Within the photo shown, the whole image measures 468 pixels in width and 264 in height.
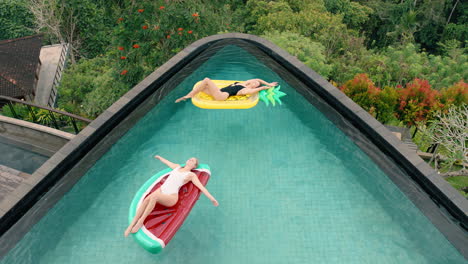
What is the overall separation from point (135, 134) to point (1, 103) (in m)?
14.0

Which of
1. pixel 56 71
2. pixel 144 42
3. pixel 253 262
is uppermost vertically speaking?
pixel 144 42

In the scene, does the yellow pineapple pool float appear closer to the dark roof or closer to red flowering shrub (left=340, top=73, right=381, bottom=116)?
red flowering shrub (left=340, top=73, right=381, bottom=116)

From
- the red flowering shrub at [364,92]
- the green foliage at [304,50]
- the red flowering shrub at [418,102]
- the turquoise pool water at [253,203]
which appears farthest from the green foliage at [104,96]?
the red flowering shrub at [418,102]

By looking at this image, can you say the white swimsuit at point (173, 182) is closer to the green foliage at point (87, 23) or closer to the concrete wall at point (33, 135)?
the concrete wall at point (33, 135)

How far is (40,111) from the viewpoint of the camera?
33.8 ft

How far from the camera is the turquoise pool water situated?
532cm

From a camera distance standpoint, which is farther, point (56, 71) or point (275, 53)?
point (56, 71)

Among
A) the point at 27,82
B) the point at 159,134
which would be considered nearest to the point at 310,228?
the point at 159,134

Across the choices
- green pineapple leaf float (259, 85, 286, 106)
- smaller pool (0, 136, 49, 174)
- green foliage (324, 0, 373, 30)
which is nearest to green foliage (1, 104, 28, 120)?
smaller pool (0, 136, 49, 174)

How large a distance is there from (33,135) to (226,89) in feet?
18.9

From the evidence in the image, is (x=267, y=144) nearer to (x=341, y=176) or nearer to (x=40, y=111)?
(x=341, y=176)

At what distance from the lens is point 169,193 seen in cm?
536

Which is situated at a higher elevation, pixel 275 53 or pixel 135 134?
pixel 275 53

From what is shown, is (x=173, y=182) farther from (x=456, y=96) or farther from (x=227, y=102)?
(x=456, y=96)
